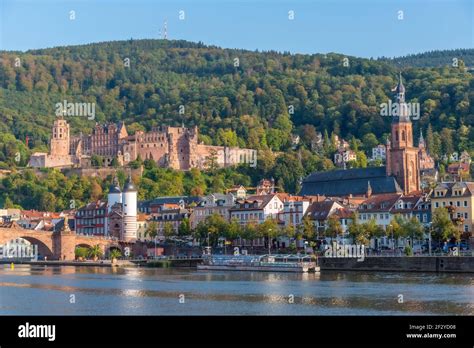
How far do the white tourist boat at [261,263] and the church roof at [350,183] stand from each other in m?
28.2

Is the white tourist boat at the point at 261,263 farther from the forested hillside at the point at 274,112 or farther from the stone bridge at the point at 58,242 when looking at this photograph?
the forested hillside at the point at 274,112

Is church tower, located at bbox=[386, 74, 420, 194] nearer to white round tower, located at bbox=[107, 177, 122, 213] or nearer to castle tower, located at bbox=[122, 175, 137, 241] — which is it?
castle tower, located at bbox=[122, 175, 137, 241]

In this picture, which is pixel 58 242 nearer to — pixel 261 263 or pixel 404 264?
pixel 261 263

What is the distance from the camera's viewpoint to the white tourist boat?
231 feet

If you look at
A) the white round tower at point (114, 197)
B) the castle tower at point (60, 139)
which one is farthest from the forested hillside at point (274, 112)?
the white round tower at point (114, 197)

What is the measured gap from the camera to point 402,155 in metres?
107

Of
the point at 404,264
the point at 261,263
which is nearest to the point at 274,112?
the point at 261,263

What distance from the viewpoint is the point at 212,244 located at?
89875 millimetres

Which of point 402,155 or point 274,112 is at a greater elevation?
point 274,112

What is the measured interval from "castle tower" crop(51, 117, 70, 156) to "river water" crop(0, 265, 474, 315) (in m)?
89.4

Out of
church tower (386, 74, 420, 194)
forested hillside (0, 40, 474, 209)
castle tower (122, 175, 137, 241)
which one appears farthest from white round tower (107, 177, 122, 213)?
church tower (386, 74, 420, 194)

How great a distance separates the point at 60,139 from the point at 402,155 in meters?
66.1

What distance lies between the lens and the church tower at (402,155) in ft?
346

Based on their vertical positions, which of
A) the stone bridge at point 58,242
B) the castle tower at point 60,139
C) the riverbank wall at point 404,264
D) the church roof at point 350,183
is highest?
the castle tower at point 60,139
